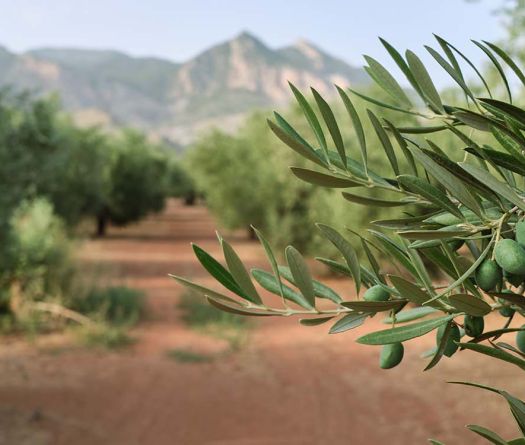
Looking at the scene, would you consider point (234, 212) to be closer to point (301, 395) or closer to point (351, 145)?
point (351, 145)

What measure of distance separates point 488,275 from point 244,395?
640cm

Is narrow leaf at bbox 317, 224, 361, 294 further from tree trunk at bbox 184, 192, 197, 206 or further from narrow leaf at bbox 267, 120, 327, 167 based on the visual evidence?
tree trunk at bbox 184, 192, 197, 206

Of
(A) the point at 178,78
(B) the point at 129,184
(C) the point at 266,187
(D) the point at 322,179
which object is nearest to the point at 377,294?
(D) the point at 322,179

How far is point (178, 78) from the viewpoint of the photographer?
6727 inches

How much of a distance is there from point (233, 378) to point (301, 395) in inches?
35.5

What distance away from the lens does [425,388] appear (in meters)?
6.98

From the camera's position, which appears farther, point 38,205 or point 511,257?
point 38,205

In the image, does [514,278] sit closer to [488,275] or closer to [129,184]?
[488,275]

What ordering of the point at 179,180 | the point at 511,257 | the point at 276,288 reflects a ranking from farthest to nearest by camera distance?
1. the point at 179,180
2. the point at 276,288
3. the point at 511,257

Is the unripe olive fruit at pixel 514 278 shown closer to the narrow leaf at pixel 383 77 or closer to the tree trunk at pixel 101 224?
the narrow leaf at pixel 383 77

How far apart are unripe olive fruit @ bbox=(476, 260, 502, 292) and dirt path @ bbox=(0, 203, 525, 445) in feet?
17.2

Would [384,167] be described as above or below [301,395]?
above

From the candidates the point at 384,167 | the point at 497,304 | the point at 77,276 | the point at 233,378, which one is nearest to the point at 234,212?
the point at 384,167

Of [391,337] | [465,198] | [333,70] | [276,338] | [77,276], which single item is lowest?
[276,338]
